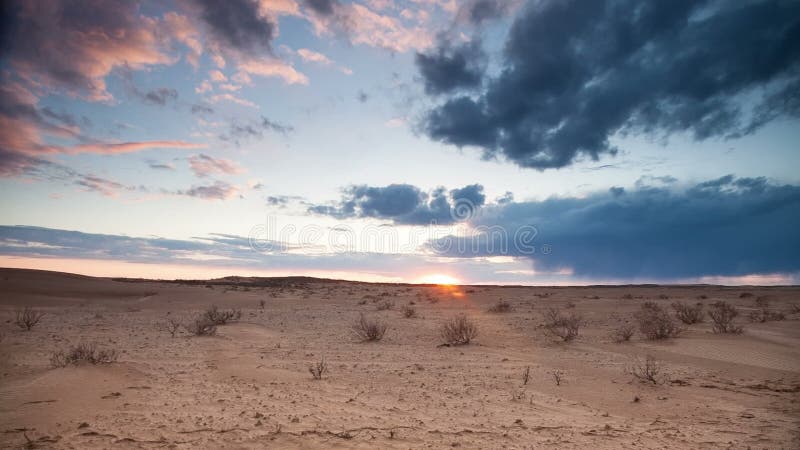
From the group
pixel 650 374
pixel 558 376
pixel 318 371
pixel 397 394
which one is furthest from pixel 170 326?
pixel 650 374

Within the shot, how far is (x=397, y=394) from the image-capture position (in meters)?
6.86

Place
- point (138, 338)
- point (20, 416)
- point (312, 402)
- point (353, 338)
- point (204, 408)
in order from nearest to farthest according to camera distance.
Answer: point (20, 416), point (204, 408), point (312, 402), point (138, 338), point (353, 338)

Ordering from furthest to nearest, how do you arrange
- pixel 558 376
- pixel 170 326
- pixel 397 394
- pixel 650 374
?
pixel 170 326 < pixel 558 376 < pixel 650 374 < pixel 397 394

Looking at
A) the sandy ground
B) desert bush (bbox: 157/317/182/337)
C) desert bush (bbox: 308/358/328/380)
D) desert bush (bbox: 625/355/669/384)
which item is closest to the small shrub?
the sandy ground

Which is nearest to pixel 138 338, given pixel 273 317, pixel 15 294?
pixel 273 317

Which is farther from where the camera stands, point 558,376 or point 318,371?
point 558,376

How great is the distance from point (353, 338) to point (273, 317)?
275 inches

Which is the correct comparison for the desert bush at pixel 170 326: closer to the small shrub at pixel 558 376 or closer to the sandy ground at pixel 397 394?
the sandy ground at pixel 397 394

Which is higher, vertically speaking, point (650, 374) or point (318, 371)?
point (650, 374)

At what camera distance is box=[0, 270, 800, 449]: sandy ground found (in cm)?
498

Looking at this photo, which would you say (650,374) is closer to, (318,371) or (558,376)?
(558,376)

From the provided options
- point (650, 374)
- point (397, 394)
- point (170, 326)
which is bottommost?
point (170, 326)

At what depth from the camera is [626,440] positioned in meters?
5.07

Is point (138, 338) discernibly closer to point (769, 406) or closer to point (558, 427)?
point (558, 427)
